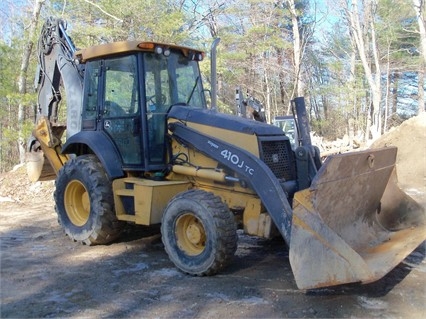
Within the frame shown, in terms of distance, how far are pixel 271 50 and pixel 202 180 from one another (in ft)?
64.0

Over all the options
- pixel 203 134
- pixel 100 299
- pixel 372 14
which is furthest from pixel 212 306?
pixel 372 14

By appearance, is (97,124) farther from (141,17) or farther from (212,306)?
(141,17)

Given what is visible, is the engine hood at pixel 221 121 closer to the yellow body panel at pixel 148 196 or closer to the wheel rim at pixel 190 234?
the yellow body panel at pixel 148 196

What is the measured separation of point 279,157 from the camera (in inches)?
215

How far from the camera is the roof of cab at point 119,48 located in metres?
5.82

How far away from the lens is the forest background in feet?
50.5

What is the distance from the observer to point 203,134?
218 inches

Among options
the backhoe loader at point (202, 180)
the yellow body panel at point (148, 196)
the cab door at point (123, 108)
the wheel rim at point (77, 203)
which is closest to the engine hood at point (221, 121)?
the backhoe loader at point (202, 180)

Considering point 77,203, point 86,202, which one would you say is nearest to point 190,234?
point 86,202

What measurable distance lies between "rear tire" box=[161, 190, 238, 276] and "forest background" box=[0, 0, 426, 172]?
10.0 metres

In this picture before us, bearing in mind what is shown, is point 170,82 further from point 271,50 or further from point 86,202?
point 271,50

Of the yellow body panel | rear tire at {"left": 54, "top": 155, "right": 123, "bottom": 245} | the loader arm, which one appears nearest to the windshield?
the loader arm

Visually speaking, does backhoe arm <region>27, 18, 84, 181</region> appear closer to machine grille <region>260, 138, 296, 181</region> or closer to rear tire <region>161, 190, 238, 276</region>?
rear tire <region>161, 190, 238, 276</region>

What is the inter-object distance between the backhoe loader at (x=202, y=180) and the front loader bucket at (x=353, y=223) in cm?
1
